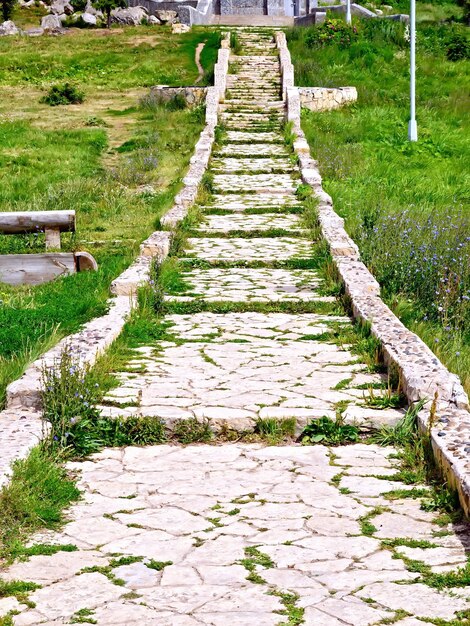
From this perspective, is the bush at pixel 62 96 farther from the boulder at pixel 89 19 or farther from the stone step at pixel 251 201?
the boulder at pixel 89 19

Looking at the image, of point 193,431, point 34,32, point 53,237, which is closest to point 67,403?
point 193,431

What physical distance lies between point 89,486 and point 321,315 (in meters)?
4.03

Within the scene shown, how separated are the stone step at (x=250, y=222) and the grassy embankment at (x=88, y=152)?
0.81 meters

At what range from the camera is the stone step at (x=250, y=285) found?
935 centimetres

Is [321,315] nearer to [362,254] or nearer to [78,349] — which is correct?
[362,254]

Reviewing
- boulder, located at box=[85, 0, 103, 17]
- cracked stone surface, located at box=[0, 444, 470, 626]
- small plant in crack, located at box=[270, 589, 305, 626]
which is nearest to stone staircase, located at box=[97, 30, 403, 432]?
cracked stone surface, located at box=[0, 444, 470, 626]

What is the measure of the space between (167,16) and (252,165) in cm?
2112

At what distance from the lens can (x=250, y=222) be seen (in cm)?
1327

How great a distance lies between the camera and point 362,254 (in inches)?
417

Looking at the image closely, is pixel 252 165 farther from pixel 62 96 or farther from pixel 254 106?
pixel 62 96

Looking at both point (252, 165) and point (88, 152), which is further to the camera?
point (88, 152)

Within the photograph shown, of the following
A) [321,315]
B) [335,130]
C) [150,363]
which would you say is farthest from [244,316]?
[335,130]

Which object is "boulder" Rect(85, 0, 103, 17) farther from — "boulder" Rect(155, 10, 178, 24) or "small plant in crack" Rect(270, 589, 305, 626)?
"small plant in crack" Rect(270, 589, 305, 626)

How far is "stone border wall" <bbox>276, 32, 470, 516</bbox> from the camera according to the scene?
489 centimetres
